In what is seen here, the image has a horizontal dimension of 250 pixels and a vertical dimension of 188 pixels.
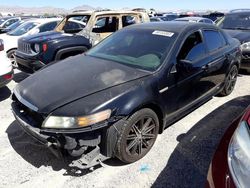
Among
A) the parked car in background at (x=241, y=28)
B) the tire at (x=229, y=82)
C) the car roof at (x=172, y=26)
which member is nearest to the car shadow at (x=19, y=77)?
the car roof at (x=172, y=26)

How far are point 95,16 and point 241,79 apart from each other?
13.4 feet

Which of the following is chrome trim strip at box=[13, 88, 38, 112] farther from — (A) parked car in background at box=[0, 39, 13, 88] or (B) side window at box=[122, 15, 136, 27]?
(B) side window at box=[122, 15, 136, 27]

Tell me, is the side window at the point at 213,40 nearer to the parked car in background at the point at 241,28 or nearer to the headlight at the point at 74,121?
the parked car in background at the point at 241,28

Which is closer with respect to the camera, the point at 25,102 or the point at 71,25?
the point at 25,102

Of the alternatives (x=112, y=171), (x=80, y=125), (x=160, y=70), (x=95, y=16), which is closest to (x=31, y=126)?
(x=80, y=125)

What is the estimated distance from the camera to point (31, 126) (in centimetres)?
290

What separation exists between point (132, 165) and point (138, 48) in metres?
1.64

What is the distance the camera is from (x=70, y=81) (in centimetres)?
324

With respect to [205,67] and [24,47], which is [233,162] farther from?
[24,47]

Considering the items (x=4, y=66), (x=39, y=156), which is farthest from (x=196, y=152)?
(x=4, y=66)

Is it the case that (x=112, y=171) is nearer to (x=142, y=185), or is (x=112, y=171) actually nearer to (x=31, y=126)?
(x=142, y=185)

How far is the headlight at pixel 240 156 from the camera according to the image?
5.32ft

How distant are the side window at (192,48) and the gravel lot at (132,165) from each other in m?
1.09

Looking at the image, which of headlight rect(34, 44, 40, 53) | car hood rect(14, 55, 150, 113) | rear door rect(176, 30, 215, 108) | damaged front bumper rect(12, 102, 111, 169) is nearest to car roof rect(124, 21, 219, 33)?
rear door rect(176, 30, 215, 108)
